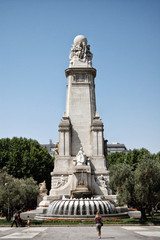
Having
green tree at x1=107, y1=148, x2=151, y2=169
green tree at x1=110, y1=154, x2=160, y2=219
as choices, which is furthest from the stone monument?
green tree at x1=107, y1=148, x2=151, y2=169

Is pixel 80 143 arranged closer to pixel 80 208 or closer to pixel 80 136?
pixel 80 136

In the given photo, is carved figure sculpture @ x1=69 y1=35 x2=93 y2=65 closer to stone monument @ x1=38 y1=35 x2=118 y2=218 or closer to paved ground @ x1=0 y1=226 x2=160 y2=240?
stone monument @ x1=38 y1=35 x2=118 y2=218

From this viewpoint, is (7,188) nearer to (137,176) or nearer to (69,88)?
(137,176)

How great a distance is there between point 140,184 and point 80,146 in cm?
1491

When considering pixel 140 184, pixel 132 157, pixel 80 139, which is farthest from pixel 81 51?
pixel 140 184

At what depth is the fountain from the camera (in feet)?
106

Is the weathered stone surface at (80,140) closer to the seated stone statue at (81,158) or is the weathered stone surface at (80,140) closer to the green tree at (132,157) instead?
the seated stone statue at (81,158)

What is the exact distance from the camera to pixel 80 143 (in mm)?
36969

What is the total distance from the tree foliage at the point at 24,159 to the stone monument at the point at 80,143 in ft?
44.8

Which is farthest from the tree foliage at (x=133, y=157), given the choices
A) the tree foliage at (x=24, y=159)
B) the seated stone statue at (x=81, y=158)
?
the seated stone statue at (x=81, y=158)

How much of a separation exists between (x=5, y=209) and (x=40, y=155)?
21.8m

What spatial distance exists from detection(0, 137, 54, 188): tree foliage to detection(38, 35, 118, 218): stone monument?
44.8ft

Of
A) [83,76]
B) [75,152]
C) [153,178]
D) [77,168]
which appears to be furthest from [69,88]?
[153,178]

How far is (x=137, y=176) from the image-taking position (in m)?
23.3
